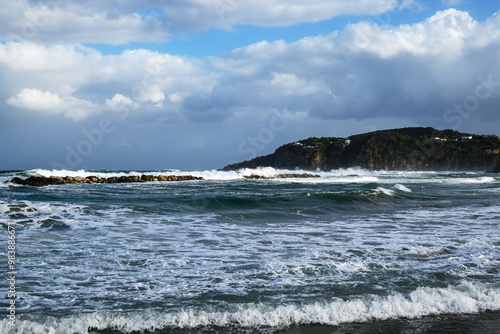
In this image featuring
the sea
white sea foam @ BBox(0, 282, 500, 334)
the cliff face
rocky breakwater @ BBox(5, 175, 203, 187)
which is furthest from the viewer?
the cliff face

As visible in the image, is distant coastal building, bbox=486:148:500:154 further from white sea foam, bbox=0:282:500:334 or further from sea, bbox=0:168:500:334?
white sea foam, bbox=0:282:500:334

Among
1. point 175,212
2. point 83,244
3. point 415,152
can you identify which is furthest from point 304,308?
point 415,152

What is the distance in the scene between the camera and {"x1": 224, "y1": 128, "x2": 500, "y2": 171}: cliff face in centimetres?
10050

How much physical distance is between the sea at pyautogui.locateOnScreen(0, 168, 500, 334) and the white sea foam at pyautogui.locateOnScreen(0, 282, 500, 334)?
1 cm

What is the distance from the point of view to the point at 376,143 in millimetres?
116625

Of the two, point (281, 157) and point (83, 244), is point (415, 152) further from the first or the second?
point (83, 244)

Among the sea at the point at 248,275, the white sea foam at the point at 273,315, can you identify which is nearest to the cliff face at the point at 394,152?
the sea at the point at 248,275

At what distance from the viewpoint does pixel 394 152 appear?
112 meters

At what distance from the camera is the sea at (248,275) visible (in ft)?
14.6

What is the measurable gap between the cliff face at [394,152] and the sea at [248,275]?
95908mm

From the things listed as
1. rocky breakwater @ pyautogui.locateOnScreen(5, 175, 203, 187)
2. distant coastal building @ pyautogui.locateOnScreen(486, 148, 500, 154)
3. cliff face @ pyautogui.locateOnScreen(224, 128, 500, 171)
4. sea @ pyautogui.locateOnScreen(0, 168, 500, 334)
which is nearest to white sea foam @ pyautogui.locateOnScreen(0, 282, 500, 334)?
sea @ pyautogui.locateOnScreen(0, 168, 500, 334)

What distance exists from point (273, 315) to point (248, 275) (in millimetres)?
1668

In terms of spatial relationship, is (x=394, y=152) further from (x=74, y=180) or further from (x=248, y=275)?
(x=248, y=275)

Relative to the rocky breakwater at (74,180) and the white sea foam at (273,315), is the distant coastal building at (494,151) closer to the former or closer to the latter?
the rocky breakwater at (74,180)
